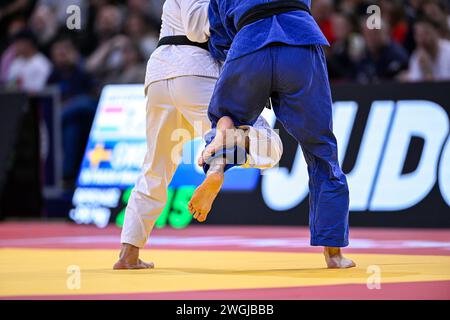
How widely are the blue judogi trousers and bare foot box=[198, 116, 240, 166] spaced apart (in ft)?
0.42

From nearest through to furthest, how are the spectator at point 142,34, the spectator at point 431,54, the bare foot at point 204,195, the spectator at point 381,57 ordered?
1. the bare foot at point 204,195
2. the spectator at point 431,54
3. the spectator at point 381,57
4. the spectator at point 142,34

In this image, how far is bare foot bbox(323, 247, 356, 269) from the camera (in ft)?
16.0

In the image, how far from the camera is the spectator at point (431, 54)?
10.1 metres

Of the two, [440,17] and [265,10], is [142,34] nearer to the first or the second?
[440,17]

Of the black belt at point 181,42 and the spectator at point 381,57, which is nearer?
the black belt at point 181,42

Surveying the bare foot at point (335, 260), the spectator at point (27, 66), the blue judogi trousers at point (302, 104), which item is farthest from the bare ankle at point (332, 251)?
the spectator at point (27, 66)

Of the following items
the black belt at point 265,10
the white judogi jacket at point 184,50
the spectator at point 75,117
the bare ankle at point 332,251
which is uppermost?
the black belt at point 265,10

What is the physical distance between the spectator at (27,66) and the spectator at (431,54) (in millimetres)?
5377

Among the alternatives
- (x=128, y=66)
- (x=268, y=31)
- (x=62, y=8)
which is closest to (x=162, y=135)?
(x=268, y=31)

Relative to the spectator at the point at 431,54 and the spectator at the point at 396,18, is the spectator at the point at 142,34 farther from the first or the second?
the spectator at the point at 431,54

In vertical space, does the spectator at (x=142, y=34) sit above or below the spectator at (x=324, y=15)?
below

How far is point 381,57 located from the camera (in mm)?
10305

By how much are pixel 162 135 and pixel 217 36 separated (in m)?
0.67

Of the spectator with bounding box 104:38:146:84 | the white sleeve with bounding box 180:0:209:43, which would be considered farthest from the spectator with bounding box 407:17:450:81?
the white sleeve with bounding box 180:0:209:43
